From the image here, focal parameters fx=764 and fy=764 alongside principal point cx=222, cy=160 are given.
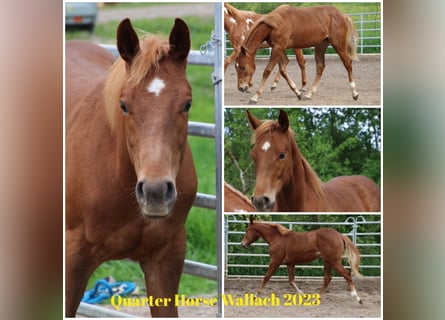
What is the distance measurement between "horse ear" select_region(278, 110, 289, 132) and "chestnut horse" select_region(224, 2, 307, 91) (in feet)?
0.57

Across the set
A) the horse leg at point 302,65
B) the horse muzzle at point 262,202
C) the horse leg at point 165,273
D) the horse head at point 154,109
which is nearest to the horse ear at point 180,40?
the horse head at point 154,109

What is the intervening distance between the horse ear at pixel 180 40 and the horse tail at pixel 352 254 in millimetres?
1315

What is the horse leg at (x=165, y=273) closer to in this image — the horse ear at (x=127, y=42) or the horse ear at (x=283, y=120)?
the horse ear at (x=283, y=120)

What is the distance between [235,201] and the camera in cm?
409

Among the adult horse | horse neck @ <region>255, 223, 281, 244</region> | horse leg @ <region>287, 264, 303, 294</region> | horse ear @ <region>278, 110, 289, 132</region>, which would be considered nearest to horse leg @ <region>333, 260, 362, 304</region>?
horse leg @ <region>287, 264, 303, 294</region>

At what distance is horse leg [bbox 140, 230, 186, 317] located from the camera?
4.03 metres

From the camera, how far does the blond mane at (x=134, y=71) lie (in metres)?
3.54

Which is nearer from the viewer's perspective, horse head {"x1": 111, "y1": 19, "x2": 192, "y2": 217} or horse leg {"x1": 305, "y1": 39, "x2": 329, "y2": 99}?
horse head {"x1": 111, "y1": 19, "x2": 192, "y2": 217}

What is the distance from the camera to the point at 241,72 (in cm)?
406

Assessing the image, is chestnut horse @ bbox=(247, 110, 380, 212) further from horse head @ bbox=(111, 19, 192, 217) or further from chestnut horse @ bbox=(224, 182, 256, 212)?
horse head @ bbox=(111, 19, 192, 217)

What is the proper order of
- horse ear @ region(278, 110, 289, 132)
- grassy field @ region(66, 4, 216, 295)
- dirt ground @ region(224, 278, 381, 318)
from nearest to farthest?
horse ear @ region(278, 110, 289, 132) < dirt ground @ region(224, 278, 381, 318) < grassy field @ region(66, 4, 216, 295)

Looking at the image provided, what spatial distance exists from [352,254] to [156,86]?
1.42 meters
